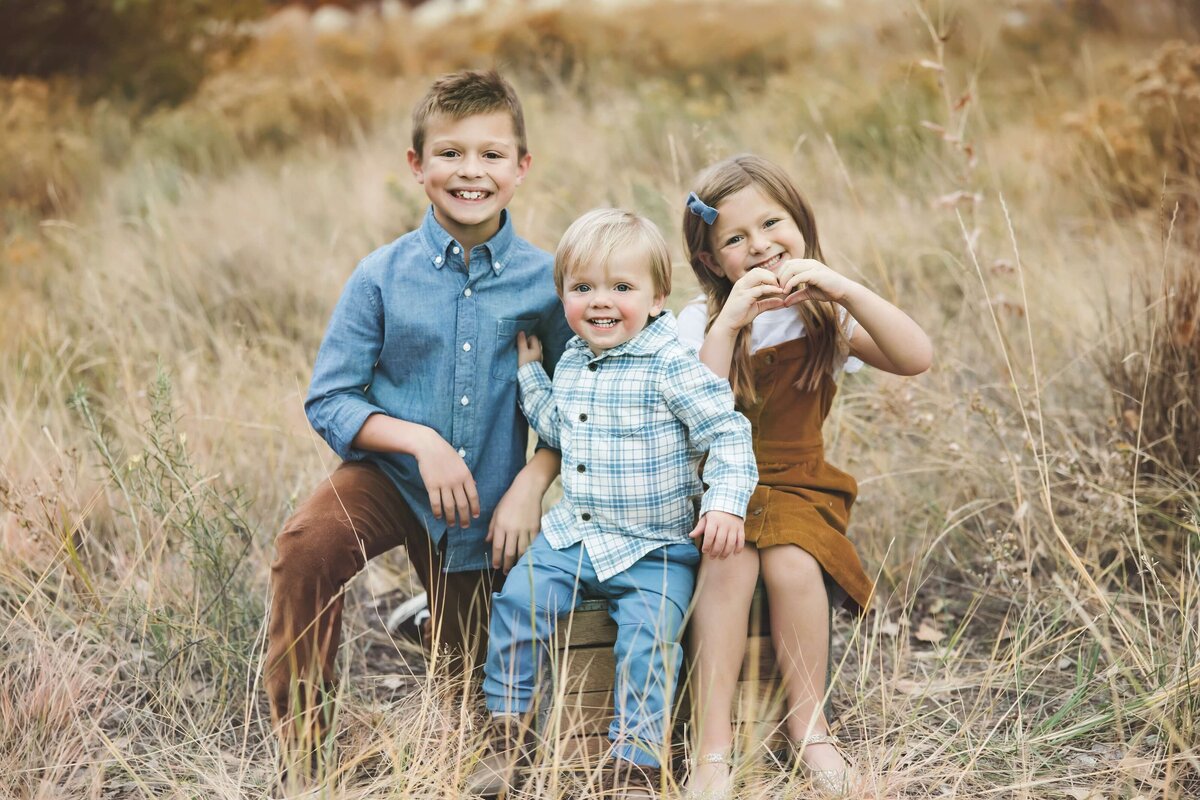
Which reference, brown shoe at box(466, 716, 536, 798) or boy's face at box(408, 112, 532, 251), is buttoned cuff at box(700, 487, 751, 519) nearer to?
brown shoe at box(466, 716, 536, 798)

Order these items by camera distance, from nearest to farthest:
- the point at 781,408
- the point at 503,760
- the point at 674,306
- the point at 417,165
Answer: the point at 503,760
the point at 781,408
the point at 417,165
the point at 674,306

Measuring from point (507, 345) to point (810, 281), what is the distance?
2.55 ft

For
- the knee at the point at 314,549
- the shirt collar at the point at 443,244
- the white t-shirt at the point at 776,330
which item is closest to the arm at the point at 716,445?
the white t-shirt at the point at 776,330

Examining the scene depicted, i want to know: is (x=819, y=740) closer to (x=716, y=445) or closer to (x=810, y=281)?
(x=716, y=445)

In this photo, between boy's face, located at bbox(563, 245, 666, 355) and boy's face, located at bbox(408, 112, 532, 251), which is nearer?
boy's face, located at bbox(563, 245, 666, 355)

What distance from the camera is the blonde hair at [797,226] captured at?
97.1 inches

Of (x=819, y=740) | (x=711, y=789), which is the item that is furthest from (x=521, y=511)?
(x=819, y=740)

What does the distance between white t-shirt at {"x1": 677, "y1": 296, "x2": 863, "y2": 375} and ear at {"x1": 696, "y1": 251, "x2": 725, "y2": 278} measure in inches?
5.1

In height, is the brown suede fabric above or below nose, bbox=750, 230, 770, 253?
below

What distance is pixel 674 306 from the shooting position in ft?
13.4

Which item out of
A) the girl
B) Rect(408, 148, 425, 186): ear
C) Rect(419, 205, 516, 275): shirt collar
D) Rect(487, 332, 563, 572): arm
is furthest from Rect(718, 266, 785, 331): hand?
Rect(408, 148, 425, 186): ear

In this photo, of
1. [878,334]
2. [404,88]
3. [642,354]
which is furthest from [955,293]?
[404,88]

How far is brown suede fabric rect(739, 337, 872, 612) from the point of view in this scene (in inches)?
95.4

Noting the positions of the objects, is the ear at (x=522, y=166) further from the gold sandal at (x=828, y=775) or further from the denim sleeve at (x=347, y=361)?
the gold sandal at (x=828, y=775)
